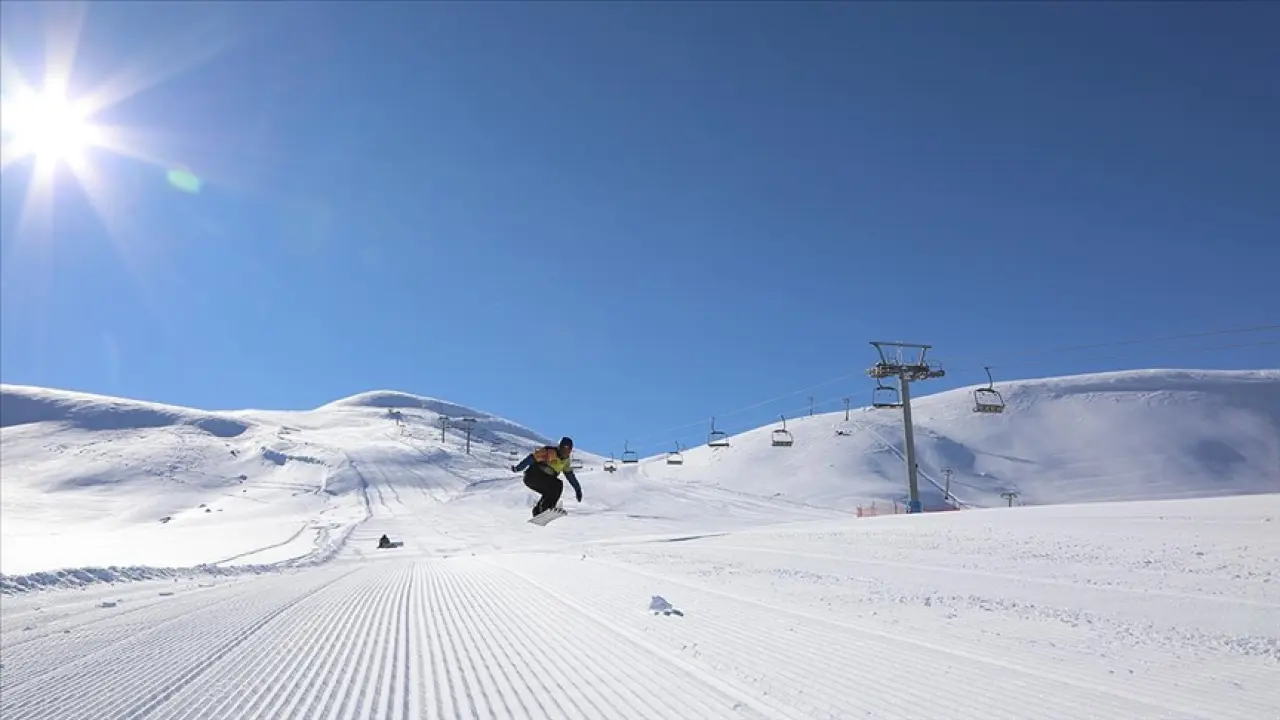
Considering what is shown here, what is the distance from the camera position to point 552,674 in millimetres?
8141

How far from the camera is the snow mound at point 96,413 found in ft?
489

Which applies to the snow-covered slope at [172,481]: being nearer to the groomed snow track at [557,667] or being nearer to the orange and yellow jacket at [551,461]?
the groomed snow track at [557,667]

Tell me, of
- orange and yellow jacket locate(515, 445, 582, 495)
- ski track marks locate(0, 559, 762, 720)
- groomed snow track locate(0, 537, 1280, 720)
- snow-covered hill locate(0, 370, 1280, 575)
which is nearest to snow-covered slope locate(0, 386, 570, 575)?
snow-covered hill locate(0, 370, 1280, 575)

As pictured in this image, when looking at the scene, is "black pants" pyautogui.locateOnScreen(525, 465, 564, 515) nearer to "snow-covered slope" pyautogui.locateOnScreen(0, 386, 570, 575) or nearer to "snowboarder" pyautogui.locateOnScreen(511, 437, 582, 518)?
"snowboarder" pyautogui.locateOnScreen(511, 437, 582, 518)

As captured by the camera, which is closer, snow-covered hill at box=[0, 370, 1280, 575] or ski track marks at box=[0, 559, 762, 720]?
ski track marks at box=[0, 559, 762, 720]


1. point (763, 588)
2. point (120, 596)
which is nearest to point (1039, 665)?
point (763, 588)

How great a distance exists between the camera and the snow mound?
149m

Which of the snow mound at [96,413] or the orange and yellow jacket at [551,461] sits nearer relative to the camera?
the orange and yellow jacket at [551,461]

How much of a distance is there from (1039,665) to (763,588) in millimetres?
8129

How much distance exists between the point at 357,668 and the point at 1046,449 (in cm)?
10958

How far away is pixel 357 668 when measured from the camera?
8773mm

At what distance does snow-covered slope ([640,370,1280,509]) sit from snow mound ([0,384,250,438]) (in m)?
101

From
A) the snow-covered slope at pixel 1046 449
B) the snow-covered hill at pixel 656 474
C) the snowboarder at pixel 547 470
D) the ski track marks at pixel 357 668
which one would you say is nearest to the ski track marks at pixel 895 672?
Result: the ski track marks at pixel 357 668

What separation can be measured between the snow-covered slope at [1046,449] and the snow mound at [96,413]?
101 meters
